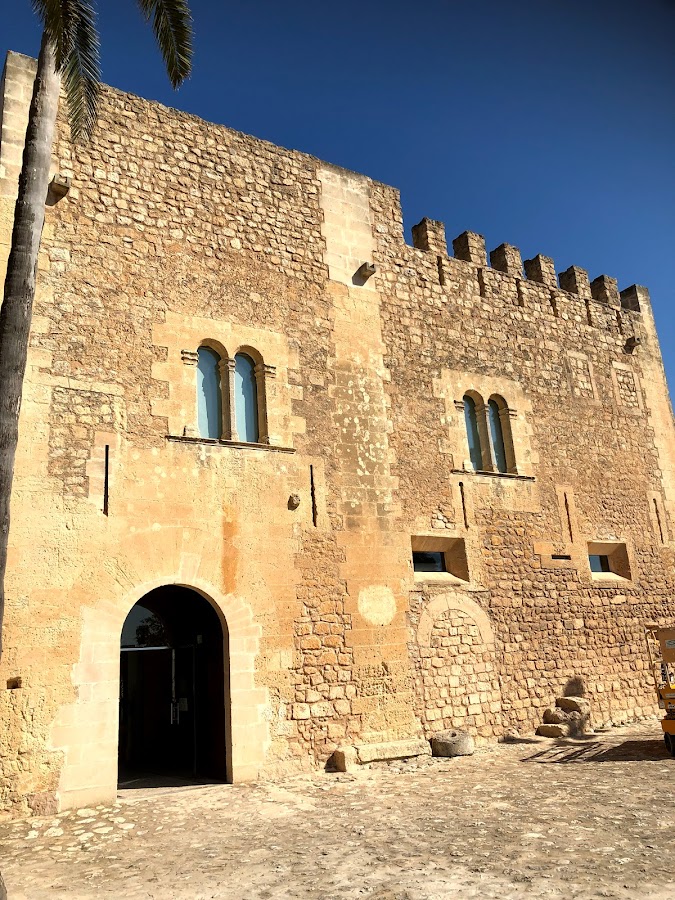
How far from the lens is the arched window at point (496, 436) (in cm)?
1229

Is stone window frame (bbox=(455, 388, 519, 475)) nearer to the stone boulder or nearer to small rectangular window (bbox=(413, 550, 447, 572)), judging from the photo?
small rectangular window (bbox=(413, 550, 447, 572))

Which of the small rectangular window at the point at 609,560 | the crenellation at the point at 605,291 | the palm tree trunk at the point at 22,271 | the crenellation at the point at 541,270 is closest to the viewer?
the palm tree trunk at the point at 22,271

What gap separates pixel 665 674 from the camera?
9.67 meters

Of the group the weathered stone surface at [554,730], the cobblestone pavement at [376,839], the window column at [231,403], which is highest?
the window column at [231,403]

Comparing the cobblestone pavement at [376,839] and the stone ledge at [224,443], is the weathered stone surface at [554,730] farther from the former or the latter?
the stone ledge at [224,443]

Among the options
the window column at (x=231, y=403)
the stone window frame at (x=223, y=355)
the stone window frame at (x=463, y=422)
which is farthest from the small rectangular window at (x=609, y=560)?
the window column at (x=231, y=403)

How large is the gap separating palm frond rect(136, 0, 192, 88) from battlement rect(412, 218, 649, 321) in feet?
18.6

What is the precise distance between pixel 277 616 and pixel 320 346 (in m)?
3.96

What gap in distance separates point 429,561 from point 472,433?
8.08 ft

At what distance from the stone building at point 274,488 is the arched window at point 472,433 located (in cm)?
6

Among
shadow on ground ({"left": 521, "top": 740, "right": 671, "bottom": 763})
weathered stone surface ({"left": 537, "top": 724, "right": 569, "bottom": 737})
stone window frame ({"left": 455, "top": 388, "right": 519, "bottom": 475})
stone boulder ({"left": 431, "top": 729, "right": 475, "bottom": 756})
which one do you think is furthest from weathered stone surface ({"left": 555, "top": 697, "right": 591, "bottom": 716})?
stone window frame ({"left": 455, "top": 388, "right": 519, "bottom": 475})

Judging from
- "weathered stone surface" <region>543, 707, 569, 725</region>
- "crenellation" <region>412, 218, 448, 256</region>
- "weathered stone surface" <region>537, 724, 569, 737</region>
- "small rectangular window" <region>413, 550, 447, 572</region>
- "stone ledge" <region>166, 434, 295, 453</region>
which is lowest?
"weathered stone surface" <region>537, 724, 569, 737</region>

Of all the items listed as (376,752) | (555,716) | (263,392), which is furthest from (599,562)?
(263,392)

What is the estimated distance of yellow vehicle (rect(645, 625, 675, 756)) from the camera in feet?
30.0
